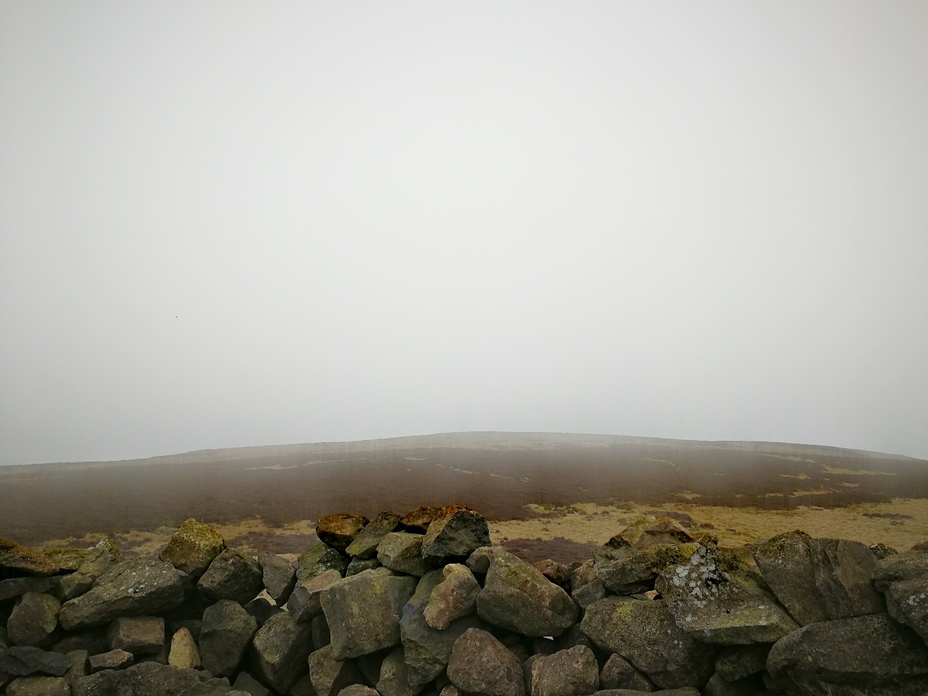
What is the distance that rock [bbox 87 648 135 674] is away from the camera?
229 inches

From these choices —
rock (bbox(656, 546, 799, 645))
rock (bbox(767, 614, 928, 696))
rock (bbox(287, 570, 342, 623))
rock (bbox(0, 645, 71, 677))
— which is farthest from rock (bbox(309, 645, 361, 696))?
rock (bbox(767, 614, 928, 696))

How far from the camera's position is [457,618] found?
5.65 metres

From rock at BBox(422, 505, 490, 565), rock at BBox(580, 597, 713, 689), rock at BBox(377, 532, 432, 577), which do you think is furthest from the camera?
Answer: rock at BBox(377, 532, 432, 577)

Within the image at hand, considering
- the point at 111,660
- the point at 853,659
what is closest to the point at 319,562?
the point at 111,660

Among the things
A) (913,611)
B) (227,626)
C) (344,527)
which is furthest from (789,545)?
(227,626)

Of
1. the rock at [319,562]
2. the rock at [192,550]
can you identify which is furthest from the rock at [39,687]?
the rock at [319,562]

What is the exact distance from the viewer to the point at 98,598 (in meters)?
6.34

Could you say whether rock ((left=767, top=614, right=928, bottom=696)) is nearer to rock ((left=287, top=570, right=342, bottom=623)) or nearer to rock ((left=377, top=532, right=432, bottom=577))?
rock ((left=377, top=532, right=432, bottom=577))

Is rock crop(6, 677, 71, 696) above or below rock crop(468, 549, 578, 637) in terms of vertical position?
below

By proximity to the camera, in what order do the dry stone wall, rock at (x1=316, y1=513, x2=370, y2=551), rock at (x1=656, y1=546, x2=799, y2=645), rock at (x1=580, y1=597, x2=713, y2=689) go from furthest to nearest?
rock at (x1=316, y1=513, x2=370, y2=551) < rock at (x1=580, y1=597, x2=713, y2=689) < rock at (x1=656, y1=546, x2=799, y2=645) < the dry stone wall

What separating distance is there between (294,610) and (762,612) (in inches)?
221

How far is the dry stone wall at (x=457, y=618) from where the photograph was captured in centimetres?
413

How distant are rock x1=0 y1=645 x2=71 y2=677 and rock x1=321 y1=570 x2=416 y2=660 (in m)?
3.33

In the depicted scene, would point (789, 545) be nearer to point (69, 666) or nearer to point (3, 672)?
point (69, 666)
